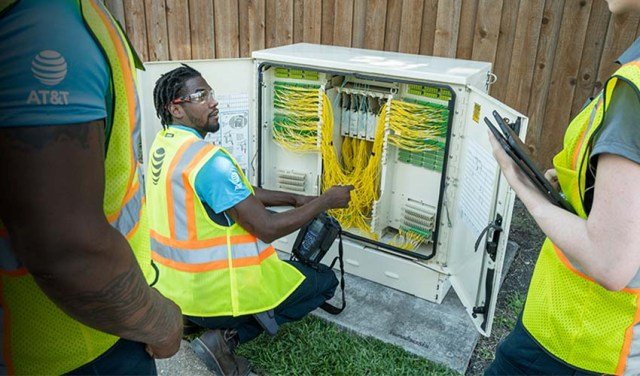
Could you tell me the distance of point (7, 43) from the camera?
84 cm

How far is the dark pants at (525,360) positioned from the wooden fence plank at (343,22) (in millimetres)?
3405

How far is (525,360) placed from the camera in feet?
5.57

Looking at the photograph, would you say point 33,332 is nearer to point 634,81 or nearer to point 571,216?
point 571,216

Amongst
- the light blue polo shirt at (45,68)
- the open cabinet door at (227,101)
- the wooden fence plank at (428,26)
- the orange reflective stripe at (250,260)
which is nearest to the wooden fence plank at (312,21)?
the wooden fence plank at (428,26)

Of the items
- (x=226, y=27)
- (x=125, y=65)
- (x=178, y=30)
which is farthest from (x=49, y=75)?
(x=178, y=30)

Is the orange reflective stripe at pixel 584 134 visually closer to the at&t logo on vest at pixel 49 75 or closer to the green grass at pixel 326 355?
the at&t logo on vest at pixel 49 75

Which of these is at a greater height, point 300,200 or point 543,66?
point 543,66

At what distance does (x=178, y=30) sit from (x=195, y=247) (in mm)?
3521

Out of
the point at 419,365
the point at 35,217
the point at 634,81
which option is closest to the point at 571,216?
the point at 634,81

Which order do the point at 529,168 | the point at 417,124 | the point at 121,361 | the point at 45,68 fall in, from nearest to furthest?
1. the point at 45,68
2. the point at 121,361
3. the point at 529,168
4. the point at 417,124

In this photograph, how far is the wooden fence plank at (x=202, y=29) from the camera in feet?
16.7

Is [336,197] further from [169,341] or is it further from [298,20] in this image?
[298,20]

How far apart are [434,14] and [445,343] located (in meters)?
2.72

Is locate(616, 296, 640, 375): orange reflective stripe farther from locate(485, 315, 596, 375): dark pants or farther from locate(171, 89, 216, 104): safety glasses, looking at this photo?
locate(171, 89, 216, 104): safety glasses
